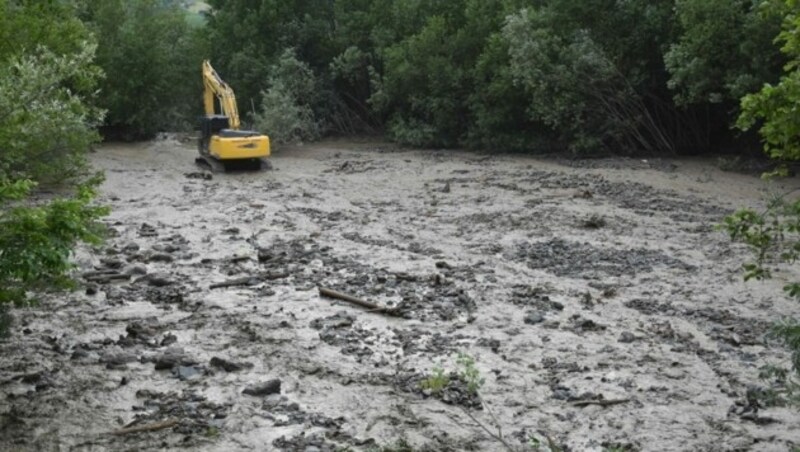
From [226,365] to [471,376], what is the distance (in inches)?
115

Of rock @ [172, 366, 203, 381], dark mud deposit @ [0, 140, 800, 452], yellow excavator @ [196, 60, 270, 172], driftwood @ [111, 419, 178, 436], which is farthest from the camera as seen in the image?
yellow excavator @ [196, 60, 270, 172]

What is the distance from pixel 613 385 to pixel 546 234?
27.9 ft

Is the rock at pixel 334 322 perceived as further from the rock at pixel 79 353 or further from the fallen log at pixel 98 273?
the fallen log at pixel 98 273

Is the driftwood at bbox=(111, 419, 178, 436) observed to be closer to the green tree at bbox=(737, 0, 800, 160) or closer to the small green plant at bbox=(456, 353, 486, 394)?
the small green plant at bbox=(456, 353, 486, 394)

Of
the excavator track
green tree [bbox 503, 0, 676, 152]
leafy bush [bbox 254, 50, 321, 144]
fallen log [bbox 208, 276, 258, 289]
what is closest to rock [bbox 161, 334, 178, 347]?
fallen log [bbox 208, 276, 258, 289]

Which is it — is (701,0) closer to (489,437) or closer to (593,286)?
(593,286)

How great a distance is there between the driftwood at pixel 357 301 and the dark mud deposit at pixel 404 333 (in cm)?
9

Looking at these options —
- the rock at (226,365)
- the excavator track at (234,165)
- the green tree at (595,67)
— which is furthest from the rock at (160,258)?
the green tree at (595,67)

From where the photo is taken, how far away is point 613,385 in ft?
33.9

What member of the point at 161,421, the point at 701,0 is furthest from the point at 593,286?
the point at 701,0

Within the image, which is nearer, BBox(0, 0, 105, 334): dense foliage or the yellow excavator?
BBox(0, 0, 105, 334): dense foliage

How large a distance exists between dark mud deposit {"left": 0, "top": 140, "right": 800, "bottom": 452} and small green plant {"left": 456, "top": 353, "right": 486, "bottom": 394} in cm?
6

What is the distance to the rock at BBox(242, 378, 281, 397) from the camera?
10.1m

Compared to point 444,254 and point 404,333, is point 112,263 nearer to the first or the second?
point 444,254
